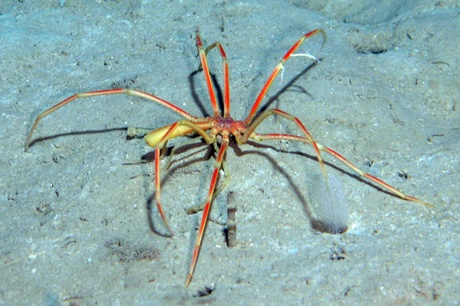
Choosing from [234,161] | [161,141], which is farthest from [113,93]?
[234,161]

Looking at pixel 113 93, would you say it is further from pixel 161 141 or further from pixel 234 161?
pixel 234 161

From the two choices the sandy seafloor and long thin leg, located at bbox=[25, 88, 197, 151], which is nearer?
the sandy seafloor

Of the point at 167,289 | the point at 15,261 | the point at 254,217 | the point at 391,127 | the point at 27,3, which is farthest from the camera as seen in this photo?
the point at 27,3

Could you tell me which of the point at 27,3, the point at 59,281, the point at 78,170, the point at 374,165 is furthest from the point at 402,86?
the point at 27,3

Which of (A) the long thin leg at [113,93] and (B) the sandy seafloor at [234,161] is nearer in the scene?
(B) the sandy seafloor at [234,161]

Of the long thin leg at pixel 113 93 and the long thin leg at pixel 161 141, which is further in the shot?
the long thin leg at pixel 113 93

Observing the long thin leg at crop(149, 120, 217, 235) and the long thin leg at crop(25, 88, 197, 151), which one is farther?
the long thin leg at crop(25, 88, 197, 151)

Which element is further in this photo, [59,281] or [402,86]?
[402,86]

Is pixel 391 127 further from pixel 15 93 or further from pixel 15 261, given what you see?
pixel 15 93
